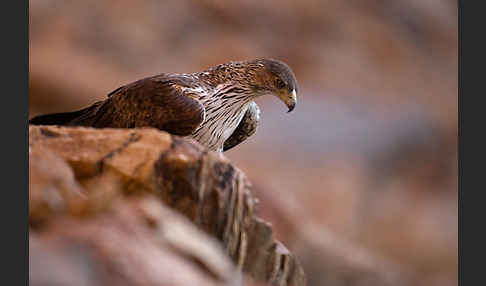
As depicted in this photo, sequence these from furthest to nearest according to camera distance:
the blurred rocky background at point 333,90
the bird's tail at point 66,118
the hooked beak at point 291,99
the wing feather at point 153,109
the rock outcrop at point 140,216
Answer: the blurred rocky background at point 333,90 < the hooked beak at point 291,99 < the bird's tail at point 66,118 < the wing feather at point 153,109 < the rock outcrop at point 140,216

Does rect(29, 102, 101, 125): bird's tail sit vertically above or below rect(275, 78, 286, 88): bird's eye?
below

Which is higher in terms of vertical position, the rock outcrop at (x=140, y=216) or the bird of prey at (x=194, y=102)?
the bird of prey at (x=194, y=102)

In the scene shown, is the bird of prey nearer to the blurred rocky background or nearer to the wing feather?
the wing feather

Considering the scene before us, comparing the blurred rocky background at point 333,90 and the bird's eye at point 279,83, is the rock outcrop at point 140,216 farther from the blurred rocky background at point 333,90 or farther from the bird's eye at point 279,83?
the blurred rocky background at point 333,90

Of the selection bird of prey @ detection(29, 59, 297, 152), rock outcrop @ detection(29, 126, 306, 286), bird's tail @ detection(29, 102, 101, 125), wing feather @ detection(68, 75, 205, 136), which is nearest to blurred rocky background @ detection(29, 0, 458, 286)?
bird of prey @ detection(29, 59, 297, 152)

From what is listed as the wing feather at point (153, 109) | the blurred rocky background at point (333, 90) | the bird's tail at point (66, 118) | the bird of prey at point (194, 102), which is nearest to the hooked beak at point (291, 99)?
the bird of prey at point (194, 102)

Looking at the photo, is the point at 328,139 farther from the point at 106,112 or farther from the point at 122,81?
the point at 106,112
